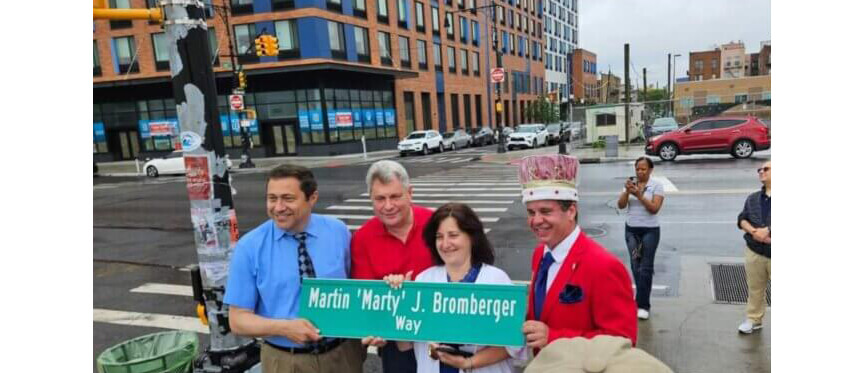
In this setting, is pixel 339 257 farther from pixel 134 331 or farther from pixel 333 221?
pixel 134 331

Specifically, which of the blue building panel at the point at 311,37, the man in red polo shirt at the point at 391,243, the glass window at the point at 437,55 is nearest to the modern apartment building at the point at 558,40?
the glass window at the point at 437,55

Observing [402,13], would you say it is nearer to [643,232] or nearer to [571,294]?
[643,232]

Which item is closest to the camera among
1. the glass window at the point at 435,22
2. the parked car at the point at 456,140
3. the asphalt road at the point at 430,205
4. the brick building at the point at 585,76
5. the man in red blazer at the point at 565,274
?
the man in red blazer at the point at 565,274

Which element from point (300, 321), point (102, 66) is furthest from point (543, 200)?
point (102, 66)

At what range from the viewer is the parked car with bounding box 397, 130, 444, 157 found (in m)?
31.9

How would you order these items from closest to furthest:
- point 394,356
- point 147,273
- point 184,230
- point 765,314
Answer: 1. point 394,356
2. point 765,314
3. point 147,273
4. point 184,230

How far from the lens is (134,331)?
20.0 feet

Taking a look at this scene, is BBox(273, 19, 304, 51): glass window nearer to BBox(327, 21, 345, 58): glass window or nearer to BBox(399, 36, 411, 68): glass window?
BBox(327, 21, 345, 58): glass window

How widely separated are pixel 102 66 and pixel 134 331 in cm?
3718

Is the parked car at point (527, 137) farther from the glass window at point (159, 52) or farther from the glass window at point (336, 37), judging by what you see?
the glass window at point (159, 52)

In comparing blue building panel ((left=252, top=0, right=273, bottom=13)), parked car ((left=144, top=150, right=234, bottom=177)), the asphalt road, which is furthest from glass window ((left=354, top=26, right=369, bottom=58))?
the asphalt road

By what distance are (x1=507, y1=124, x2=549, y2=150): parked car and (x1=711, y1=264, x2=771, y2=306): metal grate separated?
1022 inches

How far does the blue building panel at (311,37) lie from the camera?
31125mm

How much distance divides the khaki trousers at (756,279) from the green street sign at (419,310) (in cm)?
352
